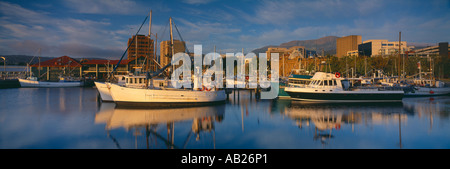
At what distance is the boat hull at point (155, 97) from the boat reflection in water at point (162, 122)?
1408 millimetres

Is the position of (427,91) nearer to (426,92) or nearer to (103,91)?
(426,92)

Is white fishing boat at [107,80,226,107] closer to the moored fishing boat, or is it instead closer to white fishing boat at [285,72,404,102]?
white fishing boat at [285,72,404,102]

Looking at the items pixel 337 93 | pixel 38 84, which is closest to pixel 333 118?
pixel 337 93

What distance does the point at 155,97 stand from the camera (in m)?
27.6

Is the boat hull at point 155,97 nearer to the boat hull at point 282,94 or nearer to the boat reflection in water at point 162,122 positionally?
the boat reflection in water at point 162,122

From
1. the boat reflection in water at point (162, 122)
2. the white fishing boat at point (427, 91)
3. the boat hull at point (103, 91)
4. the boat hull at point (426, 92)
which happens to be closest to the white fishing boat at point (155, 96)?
the boat reflection in water at point (162, 122)

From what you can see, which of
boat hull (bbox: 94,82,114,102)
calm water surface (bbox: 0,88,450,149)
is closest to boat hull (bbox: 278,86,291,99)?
calm water surface (bbox: 0,88,450,149)

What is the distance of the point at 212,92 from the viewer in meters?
29.5

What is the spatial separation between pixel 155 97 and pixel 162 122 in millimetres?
7454
